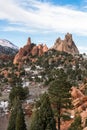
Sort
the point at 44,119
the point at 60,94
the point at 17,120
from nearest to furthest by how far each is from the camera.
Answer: the point at 44,119, the point at 17,120, the point at 60,94

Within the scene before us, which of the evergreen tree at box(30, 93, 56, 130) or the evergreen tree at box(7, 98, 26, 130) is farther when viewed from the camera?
the evergreen tree at box(7, 98, 26, 130)

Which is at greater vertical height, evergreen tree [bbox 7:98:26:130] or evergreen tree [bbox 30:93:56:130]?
evergreen tree [bbox 30:93:56:130]

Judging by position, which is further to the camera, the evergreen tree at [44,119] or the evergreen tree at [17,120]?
the evergreen tree at [17,120]

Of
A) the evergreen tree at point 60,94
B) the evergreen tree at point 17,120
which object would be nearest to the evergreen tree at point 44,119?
the evergreen tree at point 17,120

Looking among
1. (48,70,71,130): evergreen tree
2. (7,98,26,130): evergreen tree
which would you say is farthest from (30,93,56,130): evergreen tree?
(48,70,71,130): evergreen tree

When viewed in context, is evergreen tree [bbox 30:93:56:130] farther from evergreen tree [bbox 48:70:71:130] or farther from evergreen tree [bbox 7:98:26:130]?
evergreen tree [bbox 48:70:71:130]

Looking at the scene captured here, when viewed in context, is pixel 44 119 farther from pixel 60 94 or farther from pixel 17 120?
pixel 60 94

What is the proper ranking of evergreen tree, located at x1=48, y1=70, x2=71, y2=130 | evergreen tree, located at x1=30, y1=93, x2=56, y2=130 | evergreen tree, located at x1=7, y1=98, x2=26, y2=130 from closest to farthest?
evergreen tree, located at x1=30, y1=93, x2=56, y2=130
evergreen tree, located at x1=7, y1=98, x2=26, y2=130
evergreen tree, located at x1=48, y1=70, x2=71, y2=130

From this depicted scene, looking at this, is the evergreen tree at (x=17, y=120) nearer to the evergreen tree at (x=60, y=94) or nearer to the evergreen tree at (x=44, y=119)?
the evergreen tree at (x=60, y=94)

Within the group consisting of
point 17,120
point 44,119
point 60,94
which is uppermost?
point 60,94

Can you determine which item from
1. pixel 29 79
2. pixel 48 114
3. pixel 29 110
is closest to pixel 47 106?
pixel 48 114

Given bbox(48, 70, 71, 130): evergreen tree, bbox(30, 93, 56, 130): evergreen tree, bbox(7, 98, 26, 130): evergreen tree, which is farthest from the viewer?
bbox(48, 70, 71, 130): evergreen tree

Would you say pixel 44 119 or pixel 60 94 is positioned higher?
pixel 60 94

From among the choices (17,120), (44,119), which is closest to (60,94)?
(17,120)
